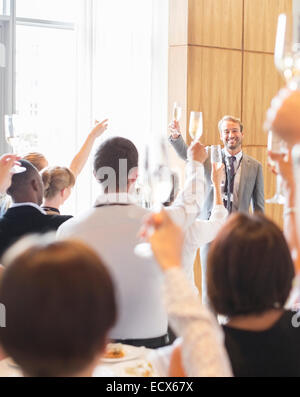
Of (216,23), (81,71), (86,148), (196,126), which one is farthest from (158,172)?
(216,23)

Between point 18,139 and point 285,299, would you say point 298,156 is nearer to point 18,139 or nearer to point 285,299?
point 285,299

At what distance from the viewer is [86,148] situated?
11.7ft

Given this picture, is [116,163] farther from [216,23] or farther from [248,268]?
[216,23]

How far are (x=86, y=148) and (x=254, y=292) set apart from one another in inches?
92.4

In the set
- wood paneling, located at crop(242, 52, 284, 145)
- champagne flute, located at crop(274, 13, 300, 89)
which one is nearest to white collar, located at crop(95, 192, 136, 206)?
champagne flute, located at crop(274, 13, 300, 89)

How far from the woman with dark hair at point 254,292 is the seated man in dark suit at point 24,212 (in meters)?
1.49

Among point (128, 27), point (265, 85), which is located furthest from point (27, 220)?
point (265, 85)

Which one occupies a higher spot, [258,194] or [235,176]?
[235,176]

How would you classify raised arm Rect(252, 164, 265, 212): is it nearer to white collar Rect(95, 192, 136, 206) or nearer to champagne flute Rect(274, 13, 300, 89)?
white collar Rect(95, 192, 136, 206)

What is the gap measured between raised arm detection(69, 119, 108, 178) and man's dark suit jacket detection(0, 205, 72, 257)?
82cm

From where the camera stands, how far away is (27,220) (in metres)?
2.71

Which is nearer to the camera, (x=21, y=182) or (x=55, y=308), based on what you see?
(x=55, y=308)

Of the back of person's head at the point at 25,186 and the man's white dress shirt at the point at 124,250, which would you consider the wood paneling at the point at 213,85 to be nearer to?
the back of person's head at the point at 25,186

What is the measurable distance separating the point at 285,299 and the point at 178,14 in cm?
513
